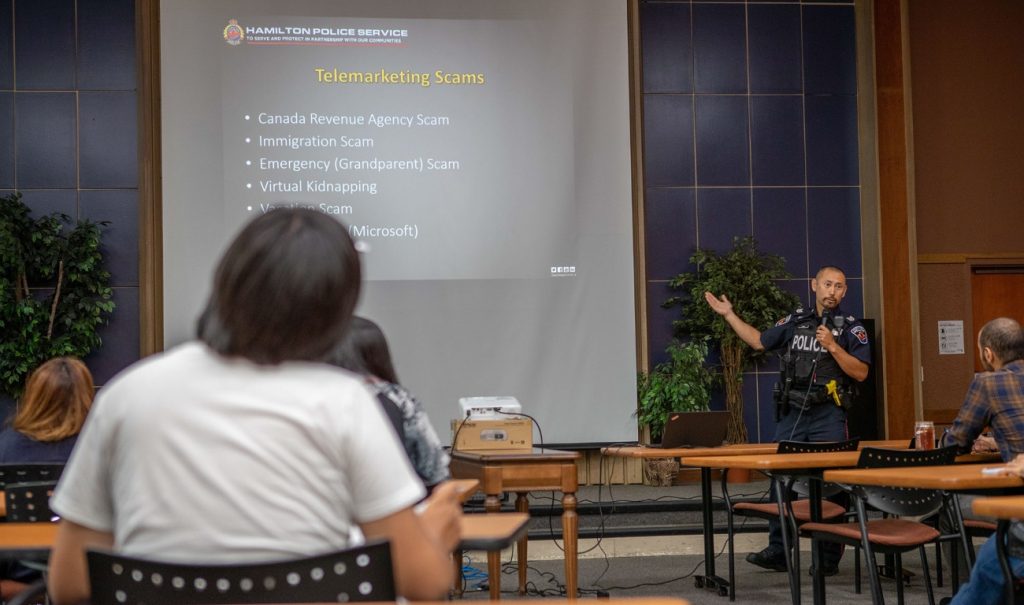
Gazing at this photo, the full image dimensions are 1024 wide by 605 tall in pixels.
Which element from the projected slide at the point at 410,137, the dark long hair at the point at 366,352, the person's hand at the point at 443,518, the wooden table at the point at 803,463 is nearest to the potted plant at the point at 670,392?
the projected slide at the point at 410,137

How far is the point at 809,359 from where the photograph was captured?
605cm

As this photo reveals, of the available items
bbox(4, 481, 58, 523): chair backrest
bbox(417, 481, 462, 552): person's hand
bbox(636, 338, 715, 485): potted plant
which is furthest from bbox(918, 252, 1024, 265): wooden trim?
bbox(417, 481, 462, 552): person's hand

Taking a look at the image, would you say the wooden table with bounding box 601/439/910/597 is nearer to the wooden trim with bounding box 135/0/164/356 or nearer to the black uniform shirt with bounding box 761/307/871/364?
the black uniform shirt with bounding box 761/307/871/364

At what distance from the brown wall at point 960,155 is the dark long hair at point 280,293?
27.6 feet

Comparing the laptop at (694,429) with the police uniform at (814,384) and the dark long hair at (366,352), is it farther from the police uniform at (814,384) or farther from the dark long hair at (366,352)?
the dark long hair at (366,352)

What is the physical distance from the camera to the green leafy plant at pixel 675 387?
8219mm

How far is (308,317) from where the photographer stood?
142 cm

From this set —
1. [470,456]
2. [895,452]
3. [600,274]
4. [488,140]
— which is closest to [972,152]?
[600,274]

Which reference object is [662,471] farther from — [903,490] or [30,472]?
[30,472]

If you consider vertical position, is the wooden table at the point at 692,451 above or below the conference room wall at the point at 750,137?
below

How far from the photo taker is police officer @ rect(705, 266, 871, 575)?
591 centimetres

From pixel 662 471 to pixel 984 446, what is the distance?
3.72 m

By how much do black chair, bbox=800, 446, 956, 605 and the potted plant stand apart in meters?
3.92

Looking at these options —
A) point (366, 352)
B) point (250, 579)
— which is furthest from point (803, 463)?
point (250, 579)
